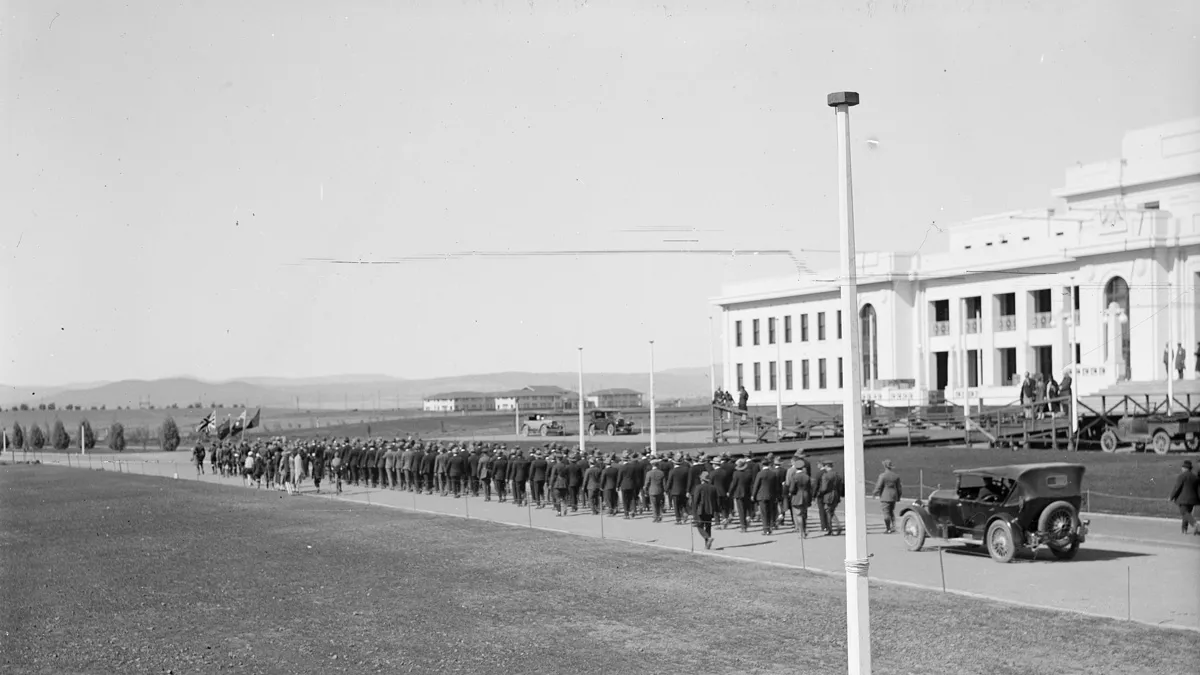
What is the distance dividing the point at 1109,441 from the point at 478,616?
74.4 ft

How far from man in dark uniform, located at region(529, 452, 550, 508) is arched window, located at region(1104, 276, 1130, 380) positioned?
81.8ft

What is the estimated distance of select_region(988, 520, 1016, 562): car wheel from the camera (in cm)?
1845

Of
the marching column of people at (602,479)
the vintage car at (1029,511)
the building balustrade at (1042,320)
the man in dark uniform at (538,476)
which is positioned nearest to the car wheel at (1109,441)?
the marching column of people at (602,479)

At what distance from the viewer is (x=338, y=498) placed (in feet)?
112

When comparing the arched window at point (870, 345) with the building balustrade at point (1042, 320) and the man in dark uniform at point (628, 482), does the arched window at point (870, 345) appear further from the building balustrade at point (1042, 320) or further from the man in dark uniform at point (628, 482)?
the man in dark uniform at point (628, 482)

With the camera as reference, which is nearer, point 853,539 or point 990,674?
point 853,539

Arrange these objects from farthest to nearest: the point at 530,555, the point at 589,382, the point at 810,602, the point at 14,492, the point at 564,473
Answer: the point at 589,382 < the point at 14,492 < the point at 564,473 < the point at 530,555 < the point at 810,602

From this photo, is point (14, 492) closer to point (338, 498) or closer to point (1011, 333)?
point (338, 498)

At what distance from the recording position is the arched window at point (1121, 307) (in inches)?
1751

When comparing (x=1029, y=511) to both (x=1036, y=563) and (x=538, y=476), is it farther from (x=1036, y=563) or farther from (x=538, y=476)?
(x=538, y=476)

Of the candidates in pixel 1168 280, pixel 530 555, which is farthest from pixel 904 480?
pixel 1168 280

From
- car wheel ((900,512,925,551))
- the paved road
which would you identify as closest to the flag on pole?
the paved road

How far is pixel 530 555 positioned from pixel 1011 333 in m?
36.4

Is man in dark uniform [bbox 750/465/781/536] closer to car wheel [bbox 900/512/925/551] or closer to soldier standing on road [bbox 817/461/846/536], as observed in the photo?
soldier standing on road [bbox 817/461/846/536]
